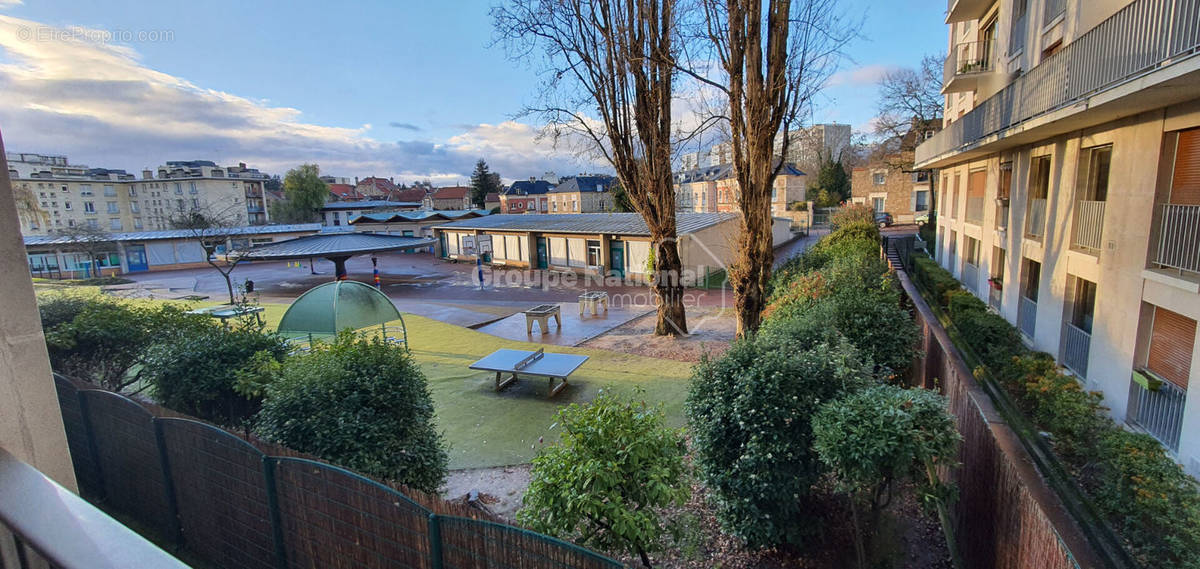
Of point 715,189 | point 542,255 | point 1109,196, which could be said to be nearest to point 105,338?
point 1109,196

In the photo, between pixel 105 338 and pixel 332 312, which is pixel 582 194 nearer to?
pixel 332 312

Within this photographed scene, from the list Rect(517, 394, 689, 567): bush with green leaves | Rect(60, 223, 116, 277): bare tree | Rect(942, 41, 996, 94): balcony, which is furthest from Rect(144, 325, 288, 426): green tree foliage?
Rect(60, 223, 116, 277): bare tree

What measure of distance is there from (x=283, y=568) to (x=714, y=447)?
3772 mm

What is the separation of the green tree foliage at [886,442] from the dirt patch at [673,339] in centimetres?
704

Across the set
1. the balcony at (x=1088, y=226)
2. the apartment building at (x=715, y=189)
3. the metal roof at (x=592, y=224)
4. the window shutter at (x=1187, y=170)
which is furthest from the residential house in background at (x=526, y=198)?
the window shutter at (x=1187, y=170)

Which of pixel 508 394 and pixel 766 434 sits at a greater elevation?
pixel 766 434

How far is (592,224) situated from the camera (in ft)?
89.8

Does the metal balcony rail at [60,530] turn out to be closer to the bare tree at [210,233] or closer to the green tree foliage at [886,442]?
the green tree foliage at [886,442]

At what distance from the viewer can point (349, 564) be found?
3.72 meters

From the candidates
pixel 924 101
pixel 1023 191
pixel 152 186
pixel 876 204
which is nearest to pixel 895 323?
pixel 1023 191

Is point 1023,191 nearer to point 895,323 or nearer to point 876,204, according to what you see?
point 895,323

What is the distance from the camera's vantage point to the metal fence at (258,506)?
10.6ft

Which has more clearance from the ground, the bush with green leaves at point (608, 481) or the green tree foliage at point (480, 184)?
the green tree foliage at point (480, 184)

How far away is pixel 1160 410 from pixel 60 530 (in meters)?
11.3
